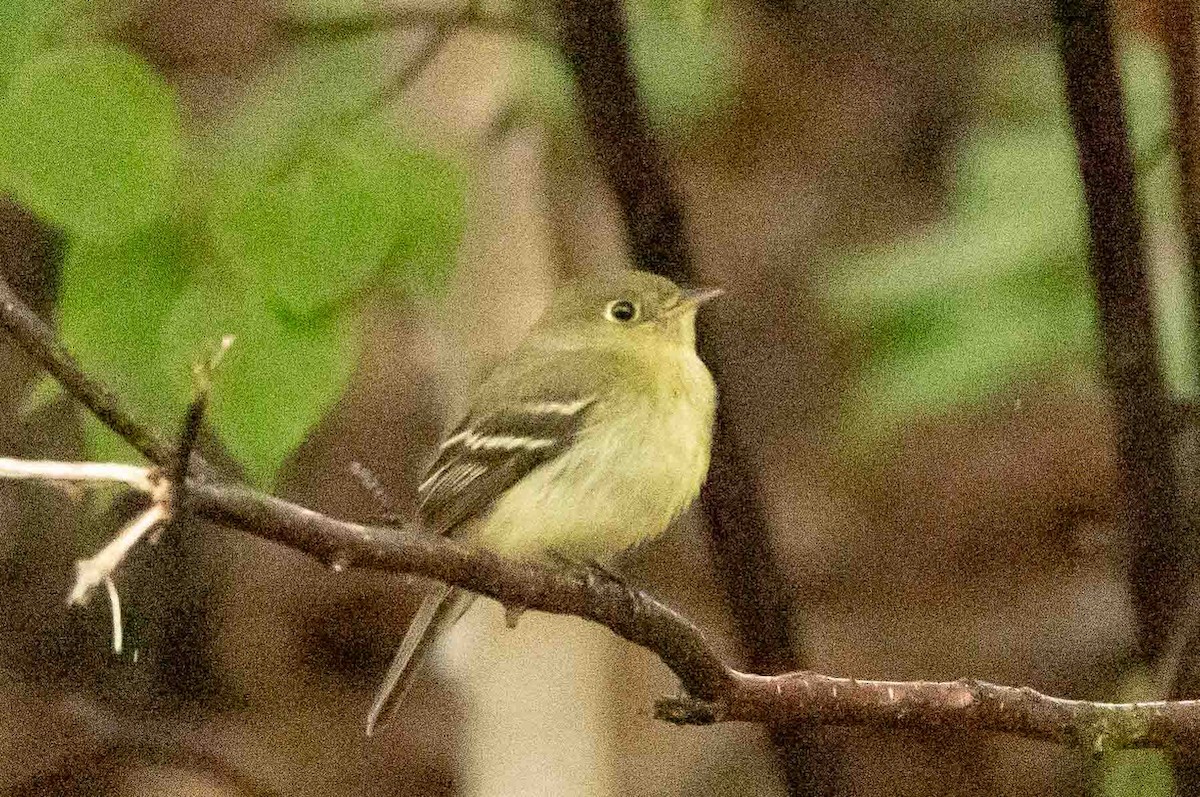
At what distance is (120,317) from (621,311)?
2.82ft

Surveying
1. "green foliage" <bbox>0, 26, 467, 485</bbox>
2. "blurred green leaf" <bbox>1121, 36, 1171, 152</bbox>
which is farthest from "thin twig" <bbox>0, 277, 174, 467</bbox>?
"blurred green leaf" <bbox>1121, 36, 1171, 152</bbox>

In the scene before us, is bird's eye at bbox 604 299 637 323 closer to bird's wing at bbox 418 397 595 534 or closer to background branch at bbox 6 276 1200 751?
bird's wing at bbox 418 397 595 534

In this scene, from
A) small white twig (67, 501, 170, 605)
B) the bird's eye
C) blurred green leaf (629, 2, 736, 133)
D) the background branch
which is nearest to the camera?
small white twig (67, 501, 170, 605)

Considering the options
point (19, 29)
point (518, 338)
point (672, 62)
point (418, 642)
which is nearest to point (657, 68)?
point (672, 62)

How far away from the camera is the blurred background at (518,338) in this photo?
1.32 m

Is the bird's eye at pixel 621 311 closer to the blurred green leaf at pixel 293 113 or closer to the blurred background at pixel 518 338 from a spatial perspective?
the blurred background at pixel 518 338

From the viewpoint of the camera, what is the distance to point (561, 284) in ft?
7.06

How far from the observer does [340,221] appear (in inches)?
51.8

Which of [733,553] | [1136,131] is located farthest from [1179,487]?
[733,553]

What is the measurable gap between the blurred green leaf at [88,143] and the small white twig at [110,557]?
53cm

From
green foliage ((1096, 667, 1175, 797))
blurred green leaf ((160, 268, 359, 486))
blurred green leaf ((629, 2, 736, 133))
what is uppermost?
blurred green leaf ((160, 268, 359, 486))

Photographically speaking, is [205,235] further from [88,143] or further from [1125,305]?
[1125,305]

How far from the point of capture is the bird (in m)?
1.74

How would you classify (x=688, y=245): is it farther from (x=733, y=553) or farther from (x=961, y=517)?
(x=961, y=517)
